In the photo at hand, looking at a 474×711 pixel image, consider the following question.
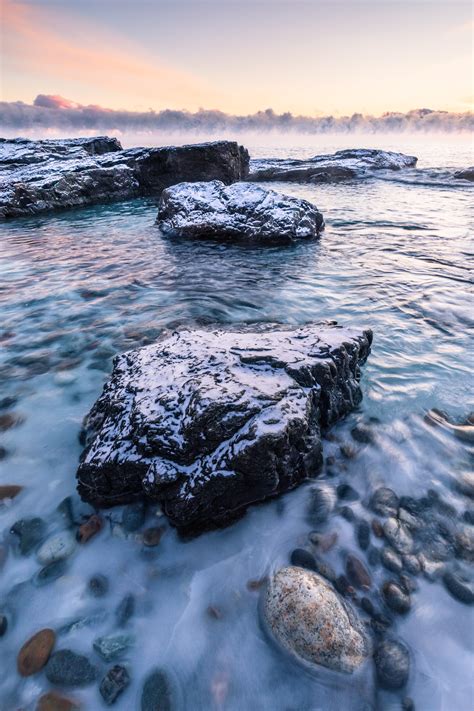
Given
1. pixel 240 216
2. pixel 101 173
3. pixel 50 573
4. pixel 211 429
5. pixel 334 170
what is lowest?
pixel 50 573

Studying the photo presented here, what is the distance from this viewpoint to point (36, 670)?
5.12 feet

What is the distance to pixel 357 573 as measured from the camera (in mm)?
1870

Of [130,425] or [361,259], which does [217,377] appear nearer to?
[130,425]

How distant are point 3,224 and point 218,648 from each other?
42.7ft

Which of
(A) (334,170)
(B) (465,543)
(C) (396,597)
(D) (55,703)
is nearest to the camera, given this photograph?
(D) (55,703)

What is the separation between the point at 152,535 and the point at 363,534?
119cm

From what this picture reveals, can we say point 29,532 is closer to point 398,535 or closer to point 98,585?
point 98,585

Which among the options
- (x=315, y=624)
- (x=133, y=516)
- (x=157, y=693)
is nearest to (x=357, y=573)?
(x=315, y=624)

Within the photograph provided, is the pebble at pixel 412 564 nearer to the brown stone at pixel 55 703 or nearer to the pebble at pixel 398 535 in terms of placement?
the pebble at pixel 398 535

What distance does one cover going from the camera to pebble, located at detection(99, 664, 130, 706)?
→ 59.1 inches

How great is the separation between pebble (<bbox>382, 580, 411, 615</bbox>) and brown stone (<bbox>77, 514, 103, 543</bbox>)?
5.15 feet

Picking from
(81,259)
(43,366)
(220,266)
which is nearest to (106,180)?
(81,259)

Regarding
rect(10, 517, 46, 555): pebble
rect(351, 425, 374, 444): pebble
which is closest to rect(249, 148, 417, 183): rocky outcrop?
rect(351, 425, 374, 444): pebble

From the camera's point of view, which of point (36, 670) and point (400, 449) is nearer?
point (36, 670)
